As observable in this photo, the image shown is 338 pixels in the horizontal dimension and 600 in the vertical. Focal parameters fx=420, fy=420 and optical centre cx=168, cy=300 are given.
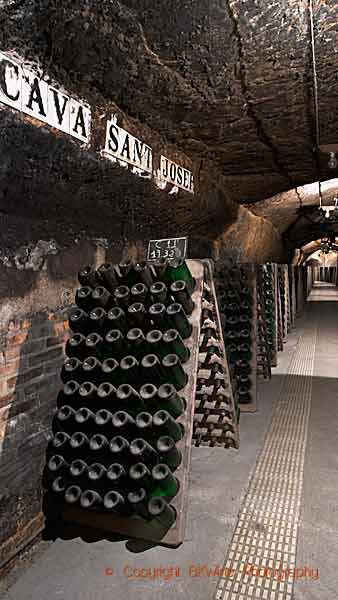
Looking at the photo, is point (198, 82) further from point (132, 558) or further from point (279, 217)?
point (279, 217)

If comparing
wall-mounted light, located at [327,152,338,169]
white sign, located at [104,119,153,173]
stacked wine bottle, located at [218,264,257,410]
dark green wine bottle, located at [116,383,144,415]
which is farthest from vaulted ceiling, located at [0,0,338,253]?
dark green wine bottle, located at [116,383,144,415]

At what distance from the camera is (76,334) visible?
2.65 metres

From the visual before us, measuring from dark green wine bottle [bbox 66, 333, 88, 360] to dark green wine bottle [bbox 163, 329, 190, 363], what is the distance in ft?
1.70

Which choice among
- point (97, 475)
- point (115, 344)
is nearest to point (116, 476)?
point (97, 475)

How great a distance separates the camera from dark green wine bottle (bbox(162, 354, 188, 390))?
243 centimetres

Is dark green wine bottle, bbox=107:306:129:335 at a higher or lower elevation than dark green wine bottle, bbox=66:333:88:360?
higher

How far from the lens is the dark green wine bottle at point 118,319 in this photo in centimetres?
254

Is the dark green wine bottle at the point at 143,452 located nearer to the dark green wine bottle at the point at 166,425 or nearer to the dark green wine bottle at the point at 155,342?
the dark green wine bottle at the point at 166,425

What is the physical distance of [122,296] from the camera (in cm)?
258

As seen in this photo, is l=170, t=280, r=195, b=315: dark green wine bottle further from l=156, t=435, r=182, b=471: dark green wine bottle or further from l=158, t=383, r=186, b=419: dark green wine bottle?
l=156, t=435, r=182, b=471: dark green wine bottle

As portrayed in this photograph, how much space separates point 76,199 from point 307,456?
8.89 ft

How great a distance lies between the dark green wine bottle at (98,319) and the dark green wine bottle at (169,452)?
0.77m

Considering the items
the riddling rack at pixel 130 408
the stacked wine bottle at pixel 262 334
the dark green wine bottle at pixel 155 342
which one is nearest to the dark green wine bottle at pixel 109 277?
the riddling rack at pixel 130 408

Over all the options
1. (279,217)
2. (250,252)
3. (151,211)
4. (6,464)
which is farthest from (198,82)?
(279,217)
